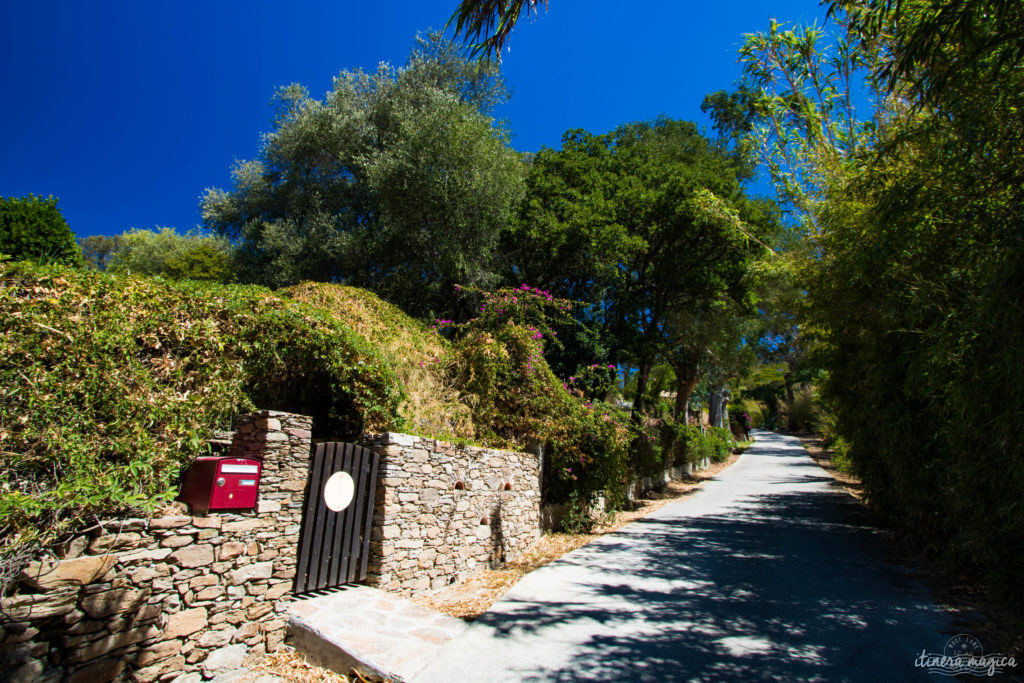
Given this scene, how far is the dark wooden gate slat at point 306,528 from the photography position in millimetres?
4336

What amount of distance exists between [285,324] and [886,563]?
27.2 ft

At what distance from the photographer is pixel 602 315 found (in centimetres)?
1242

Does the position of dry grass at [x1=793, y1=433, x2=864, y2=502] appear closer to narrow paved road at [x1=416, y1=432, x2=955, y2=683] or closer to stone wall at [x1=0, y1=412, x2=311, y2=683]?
narrow paved road at [x1=416, y1=432, x2=955, y2=683]

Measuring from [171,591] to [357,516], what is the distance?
1.84 meters

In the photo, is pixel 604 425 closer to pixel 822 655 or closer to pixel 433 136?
pixel 822 655

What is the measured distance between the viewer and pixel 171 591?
11.0ft

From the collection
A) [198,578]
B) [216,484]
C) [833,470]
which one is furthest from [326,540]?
[833,470]

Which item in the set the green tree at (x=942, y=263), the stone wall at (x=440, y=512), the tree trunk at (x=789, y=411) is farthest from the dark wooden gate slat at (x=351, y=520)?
the tree trunk at (x=789, y=411)

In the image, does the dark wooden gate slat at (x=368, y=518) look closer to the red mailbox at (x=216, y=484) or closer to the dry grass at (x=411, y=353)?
the dry grass at (x=411, y=353)

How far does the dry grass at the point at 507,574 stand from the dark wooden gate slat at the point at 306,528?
1.56m

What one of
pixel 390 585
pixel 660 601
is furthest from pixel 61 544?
pixel 660 601

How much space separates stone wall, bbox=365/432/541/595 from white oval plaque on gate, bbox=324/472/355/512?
453 mm

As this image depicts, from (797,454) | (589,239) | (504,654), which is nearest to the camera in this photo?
(504,654)

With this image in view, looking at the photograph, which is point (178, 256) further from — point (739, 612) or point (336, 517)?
point (739, 612)
